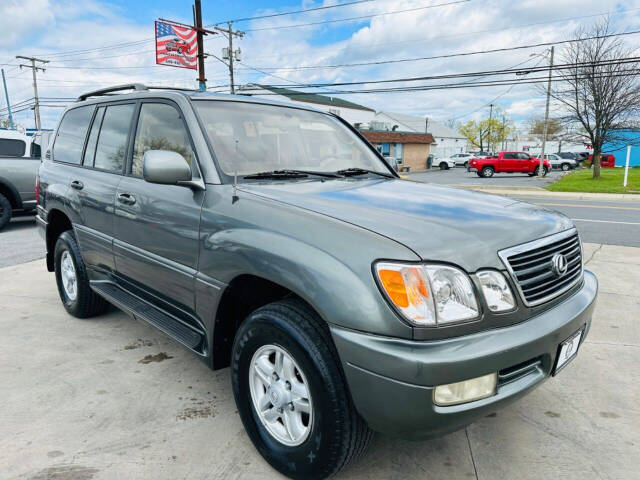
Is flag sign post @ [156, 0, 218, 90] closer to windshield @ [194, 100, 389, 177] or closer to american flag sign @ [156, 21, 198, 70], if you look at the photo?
american flag sign @ [156, 21, 198, 70]

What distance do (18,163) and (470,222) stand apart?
957 centimetres

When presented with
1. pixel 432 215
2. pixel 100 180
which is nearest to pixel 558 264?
pixel 432 215

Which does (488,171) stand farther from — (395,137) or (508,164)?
(395,137)

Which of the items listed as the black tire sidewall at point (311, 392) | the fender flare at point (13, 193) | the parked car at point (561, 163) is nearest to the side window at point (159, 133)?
the black tire sidewall at point (311, 392)

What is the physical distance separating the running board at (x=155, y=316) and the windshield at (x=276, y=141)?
3.07 feet

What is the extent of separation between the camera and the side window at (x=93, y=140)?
366cm

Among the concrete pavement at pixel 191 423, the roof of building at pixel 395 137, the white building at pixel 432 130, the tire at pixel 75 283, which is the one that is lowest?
the concrete pavement at pixel 191 423

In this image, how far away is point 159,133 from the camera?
2.93 m

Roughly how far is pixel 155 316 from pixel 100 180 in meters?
1.22

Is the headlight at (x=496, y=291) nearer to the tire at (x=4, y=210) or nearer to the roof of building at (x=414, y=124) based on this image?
the tire at (x=4, y=210)

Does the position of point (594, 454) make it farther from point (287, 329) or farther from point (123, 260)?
point (123, 260)

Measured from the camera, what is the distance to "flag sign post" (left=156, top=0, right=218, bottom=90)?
827 inches

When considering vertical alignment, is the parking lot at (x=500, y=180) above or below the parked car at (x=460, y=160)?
below

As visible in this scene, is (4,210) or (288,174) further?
(4,210)
